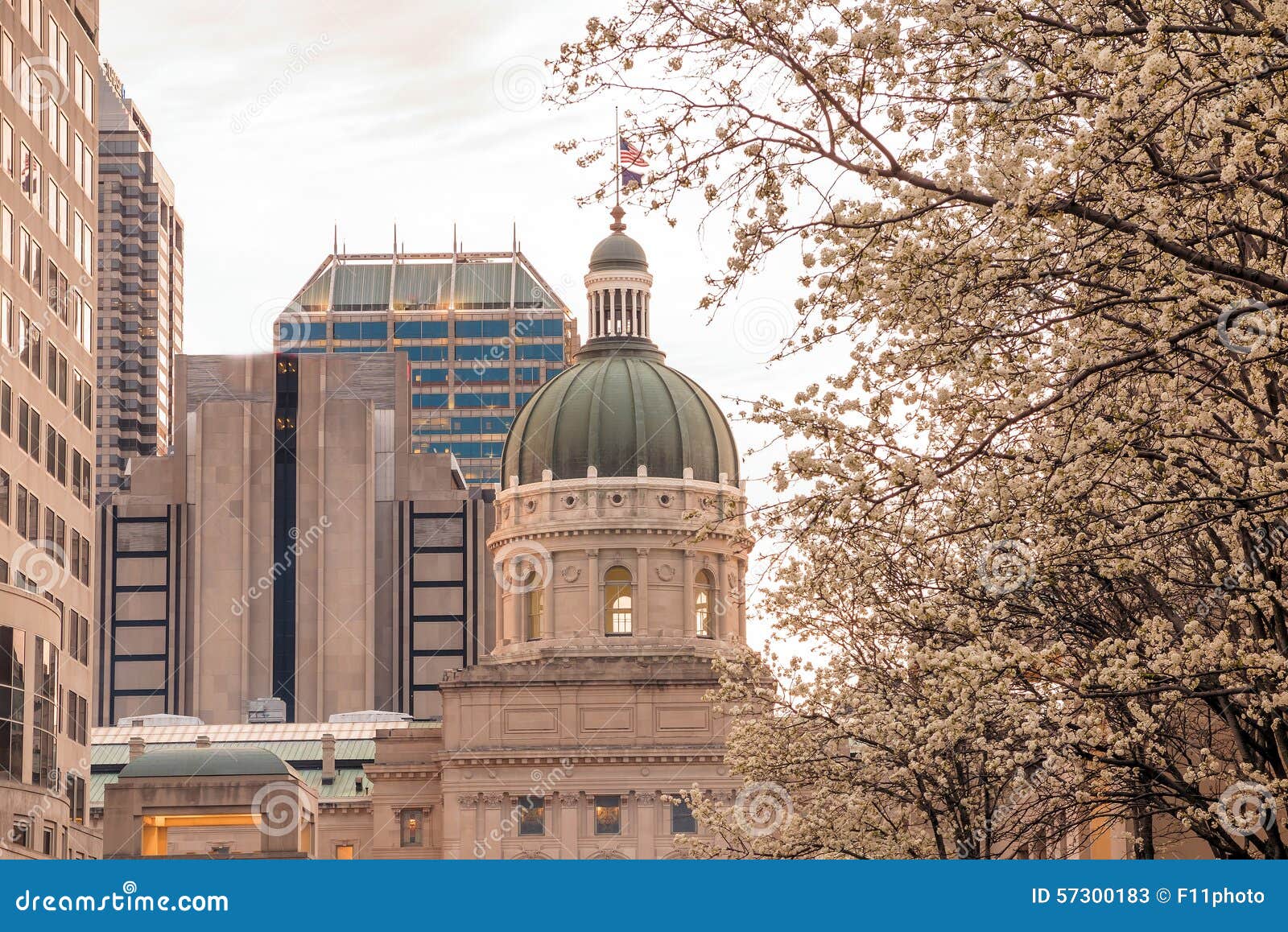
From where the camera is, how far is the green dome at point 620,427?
115625mm

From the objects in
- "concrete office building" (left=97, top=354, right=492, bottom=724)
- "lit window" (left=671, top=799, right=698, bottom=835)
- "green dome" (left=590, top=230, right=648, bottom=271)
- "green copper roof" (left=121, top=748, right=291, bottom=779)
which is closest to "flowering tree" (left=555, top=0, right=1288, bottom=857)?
"green copper roof" (left=121, top=748, right=291, bottom=779)

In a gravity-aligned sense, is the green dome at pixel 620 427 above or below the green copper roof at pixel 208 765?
above

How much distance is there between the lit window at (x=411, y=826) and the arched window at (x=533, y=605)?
35.6ft

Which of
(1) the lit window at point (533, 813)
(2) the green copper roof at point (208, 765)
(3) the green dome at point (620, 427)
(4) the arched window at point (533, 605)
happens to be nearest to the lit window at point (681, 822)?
(1) the lit window at point (533, 813)

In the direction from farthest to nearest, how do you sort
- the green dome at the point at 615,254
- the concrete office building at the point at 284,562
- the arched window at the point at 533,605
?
the concrete office building at the point at 284,562 < the green dome at the point at 615,254 < the arched window at the point at 533,605

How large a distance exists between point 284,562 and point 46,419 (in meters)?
97.2

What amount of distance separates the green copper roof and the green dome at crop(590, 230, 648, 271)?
41.3 m

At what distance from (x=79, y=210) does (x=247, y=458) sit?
305 ft

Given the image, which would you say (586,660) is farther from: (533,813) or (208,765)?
(208,765)

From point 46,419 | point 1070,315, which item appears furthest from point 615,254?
point 1070,315

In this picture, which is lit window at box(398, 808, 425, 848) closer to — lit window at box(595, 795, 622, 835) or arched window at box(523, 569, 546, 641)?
lit window at box(595, 795, 622, 835)

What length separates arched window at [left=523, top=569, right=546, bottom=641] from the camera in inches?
4478

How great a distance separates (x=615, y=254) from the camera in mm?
123125

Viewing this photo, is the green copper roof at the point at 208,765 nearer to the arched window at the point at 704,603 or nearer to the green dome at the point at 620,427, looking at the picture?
the arched window at the point at 704,603
